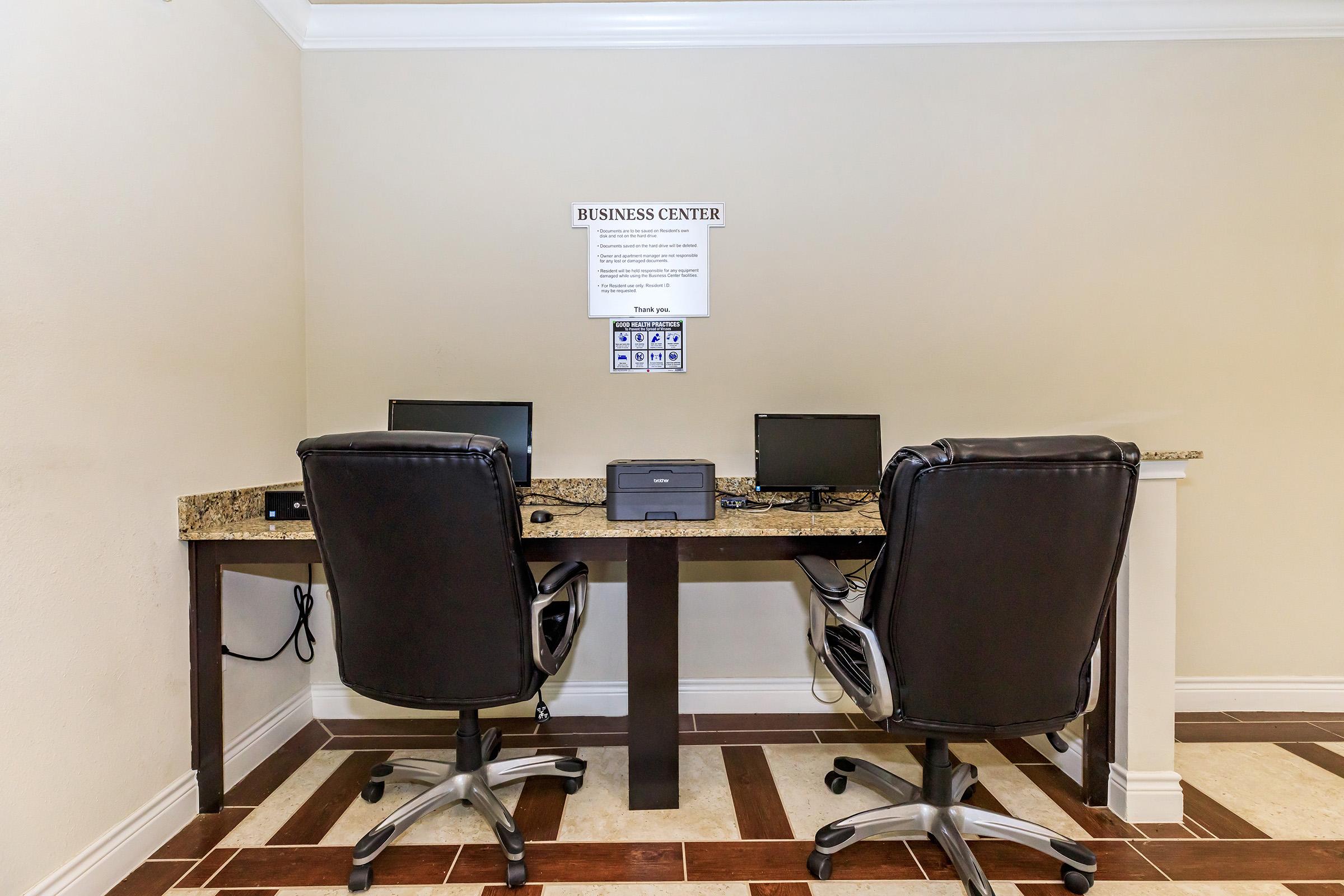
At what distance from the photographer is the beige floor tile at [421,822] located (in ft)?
5.69

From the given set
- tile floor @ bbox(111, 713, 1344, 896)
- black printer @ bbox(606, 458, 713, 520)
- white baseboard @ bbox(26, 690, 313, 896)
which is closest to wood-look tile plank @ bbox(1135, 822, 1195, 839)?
tile floor @ bbox(111, 713, 1344, 896)

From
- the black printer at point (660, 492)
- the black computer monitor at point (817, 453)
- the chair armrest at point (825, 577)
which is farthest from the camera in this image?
the black computer monitor at point (817, 453)

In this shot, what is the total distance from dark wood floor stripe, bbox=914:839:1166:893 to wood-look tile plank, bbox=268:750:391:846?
171cm

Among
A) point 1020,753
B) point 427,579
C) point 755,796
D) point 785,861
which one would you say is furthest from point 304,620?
point 1020,753

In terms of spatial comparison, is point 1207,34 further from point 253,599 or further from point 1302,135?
point 253,599

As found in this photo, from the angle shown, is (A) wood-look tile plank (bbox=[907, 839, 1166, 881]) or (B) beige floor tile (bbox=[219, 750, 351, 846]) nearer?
(A) wood-look tile plank (bbox=[907, 839, 1166, 881])

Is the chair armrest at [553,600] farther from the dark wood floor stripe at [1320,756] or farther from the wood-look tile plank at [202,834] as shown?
the dark wood floor stripe at [1320,756]

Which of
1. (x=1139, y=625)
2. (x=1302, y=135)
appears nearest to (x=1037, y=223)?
(x=1302, y=135)

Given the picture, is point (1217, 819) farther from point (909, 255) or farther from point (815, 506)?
point (909, 255)

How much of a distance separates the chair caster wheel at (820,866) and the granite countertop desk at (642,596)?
46 cm

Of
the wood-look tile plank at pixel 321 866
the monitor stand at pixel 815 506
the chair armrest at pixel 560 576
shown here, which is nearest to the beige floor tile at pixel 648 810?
the wood-look tile plank at pixel 321 866

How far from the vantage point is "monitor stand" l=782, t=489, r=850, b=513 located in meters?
2.26

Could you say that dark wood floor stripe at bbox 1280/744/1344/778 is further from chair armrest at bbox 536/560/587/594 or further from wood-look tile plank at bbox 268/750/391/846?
wood-look tile plank at bbox 268/750/391/846

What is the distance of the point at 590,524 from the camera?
1912 millimetres
